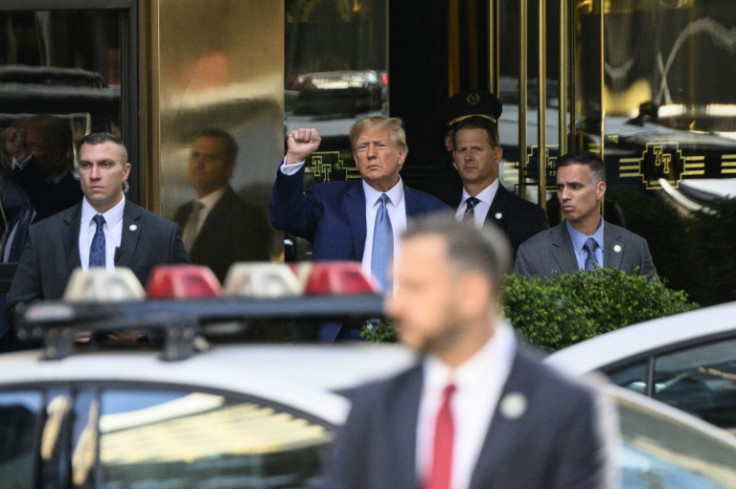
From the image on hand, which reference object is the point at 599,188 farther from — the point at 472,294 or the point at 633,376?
the point at 472,294

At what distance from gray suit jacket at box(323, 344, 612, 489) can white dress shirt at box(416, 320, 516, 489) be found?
2 cm

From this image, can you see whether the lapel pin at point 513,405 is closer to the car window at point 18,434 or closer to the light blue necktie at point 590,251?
the car window at point 18,434

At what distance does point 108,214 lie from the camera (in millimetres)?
6852

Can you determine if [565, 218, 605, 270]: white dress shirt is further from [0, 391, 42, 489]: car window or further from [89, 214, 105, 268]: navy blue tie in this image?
[0, 391, 42, 489]: car window

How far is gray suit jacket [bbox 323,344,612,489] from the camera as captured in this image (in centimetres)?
273

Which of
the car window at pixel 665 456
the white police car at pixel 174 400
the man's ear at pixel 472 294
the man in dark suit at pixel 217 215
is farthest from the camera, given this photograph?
the man in dark suit at pixel 217 215

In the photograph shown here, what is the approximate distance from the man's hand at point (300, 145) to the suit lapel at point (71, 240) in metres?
1.05

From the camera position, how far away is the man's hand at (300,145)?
7195 mm

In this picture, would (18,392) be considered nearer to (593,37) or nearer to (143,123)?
(143,123)

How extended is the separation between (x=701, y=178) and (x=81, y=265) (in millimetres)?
5146

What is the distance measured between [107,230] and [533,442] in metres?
4.39

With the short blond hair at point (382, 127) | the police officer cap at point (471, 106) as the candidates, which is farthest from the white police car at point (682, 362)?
the police officer cap at point (471, 106)

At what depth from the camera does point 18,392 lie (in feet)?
12.1

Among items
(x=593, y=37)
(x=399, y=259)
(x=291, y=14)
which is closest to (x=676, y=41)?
(x=593, y=37)
